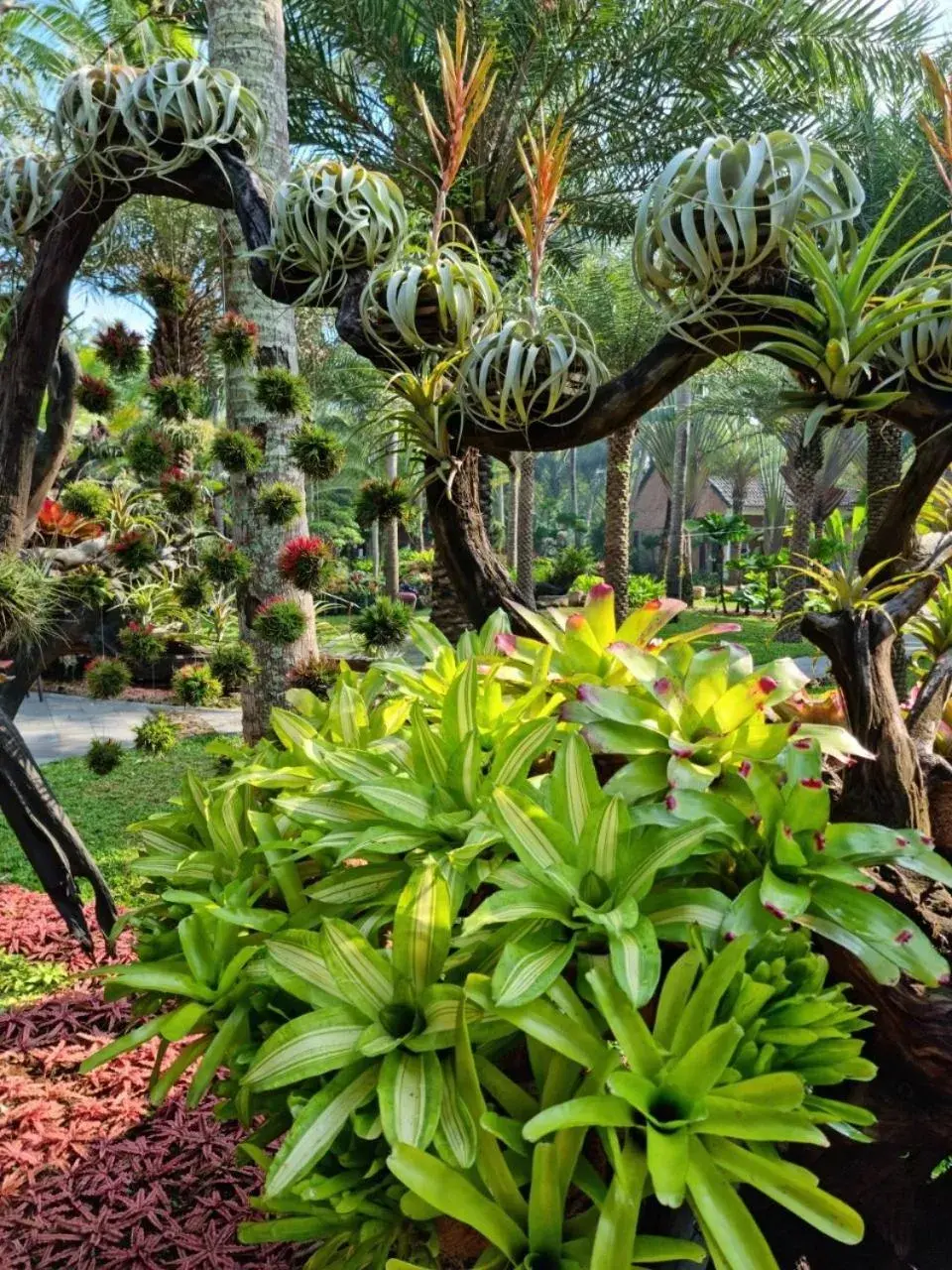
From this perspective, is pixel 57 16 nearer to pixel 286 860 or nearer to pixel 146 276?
pixel 146 276

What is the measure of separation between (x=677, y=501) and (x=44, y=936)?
15.7m

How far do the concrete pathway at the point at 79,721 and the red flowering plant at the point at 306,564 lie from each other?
5.25m

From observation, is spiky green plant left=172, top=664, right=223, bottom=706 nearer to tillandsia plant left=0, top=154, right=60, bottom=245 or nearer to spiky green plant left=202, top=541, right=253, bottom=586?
spiky green plant left=202, top=541, right=253, bottom=586

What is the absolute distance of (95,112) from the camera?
5.45 feet

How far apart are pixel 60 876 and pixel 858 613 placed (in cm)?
200

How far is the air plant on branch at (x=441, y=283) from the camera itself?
1457mm

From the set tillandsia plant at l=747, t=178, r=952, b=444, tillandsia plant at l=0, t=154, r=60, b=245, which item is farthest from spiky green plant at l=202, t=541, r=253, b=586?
tillandsia plant at l=747, t=178, r=952, b=444

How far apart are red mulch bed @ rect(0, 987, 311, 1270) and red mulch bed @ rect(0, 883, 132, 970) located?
408 millimetres

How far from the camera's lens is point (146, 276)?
7.38 ft

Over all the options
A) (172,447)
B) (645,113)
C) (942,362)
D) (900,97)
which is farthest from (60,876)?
(900,97)

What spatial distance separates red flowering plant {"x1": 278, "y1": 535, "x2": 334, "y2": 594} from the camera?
2.10m

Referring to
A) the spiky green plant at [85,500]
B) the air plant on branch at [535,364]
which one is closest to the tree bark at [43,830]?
the spiky green plant at [85,500]

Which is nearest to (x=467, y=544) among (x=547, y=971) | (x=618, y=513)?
(x=547, y=971)

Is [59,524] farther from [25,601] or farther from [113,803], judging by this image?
[25,601]
